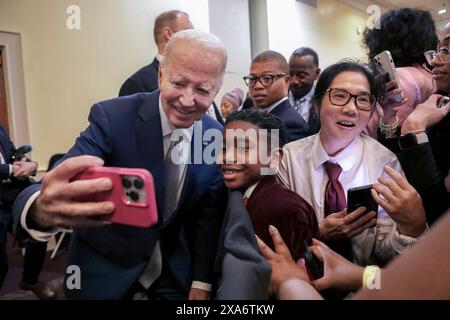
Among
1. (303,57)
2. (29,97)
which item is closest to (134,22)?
Answer: (303,57)

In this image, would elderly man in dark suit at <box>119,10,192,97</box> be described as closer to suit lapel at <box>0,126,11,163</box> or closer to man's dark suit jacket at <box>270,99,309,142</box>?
man's dark suit jacket at <box>270,99,309,142</box>

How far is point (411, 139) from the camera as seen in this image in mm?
583

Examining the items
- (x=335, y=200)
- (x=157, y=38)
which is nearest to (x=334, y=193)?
(x=335, y=200)

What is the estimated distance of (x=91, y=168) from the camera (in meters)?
0.35

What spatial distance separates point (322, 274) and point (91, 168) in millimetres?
324

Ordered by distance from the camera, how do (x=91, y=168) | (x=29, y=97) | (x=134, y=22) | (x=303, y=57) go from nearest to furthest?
(x=91, y=168) < (x=134, y=22) < (x=303, y=57) < (x=29, y=97)

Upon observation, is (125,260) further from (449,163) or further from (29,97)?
(29,97)

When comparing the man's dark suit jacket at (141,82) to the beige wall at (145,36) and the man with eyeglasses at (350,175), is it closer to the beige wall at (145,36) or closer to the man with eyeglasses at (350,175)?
the beige wall at (145,36)

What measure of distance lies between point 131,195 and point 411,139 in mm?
498

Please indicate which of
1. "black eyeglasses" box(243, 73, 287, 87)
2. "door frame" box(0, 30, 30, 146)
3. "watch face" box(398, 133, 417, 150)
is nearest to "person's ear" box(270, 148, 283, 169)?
"watch face" box(398, 133, 417, 150)

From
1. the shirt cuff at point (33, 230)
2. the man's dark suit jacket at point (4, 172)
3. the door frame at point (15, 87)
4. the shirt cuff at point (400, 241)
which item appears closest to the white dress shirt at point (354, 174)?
the shirt cuff at point (400, 241)

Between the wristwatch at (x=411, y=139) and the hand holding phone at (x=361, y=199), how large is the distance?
0.14m

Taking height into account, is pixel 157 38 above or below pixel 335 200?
above

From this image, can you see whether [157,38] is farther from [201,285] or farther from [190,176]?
[201,285]
